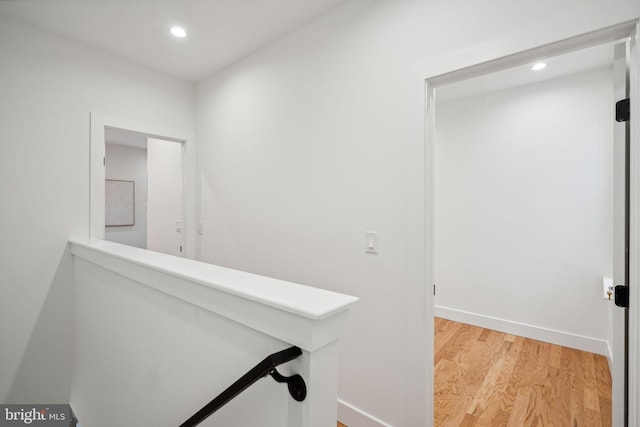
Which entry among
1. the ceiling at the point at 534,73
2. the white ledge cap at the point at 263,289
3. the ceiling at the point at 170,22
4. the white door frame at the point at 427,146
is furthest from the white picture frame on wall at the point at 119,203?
the white door frame at the point at 427,146

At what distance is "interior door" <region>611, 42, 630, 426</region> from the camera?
116 centimetres

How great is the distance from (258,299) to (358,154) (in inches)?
48.5

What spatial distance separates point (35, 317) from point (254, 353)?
2.48 m

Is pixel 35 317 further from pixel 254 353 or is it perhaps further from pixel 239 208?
pixel 254 353

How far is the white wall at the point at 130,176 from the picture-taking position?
5.96 m

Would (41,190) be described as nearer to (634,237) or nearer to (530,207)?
(634,237)

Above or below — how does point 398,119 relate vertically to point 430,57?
below

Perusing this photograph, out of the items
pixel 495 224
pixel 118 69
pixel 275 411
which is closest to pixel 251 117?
pixel 118 69

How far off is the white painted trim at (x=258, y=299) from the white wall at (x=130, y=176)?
5.72 meters

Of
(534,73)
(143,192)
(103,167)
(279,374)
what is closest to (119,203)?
(143,192)

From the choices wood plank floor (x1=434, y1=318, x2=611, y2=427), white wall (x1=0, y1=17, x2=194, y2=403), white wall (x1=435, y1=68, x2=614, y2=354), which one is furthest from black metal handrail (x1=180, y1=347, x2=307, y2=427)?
white wall (x1=435, y1=68, x2=614, y2=354)

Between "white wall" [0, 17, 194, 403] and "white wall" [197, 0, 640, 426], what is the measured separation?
136 centimetres

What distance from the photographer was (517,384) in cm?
228

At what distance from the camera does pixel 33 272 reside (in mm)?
2273
